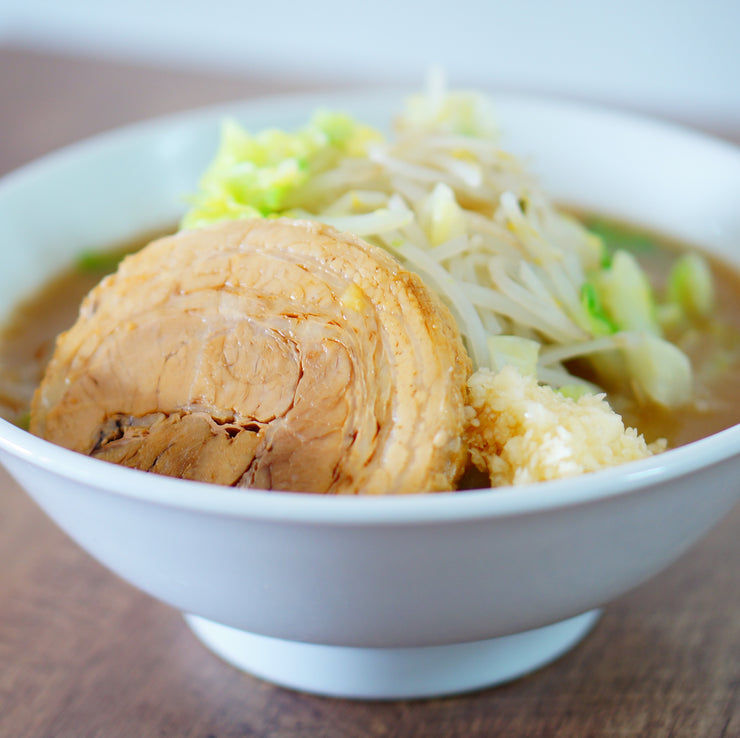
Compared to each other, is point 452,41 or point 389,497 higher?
point 389,497

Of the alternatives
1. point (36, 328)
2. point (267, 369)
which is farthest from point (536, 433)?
point (36, 328)

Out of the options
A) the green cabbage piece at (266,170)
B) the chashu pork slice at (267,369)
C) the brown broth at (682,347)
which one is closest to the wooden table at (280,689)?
the brown broth at (682,347)

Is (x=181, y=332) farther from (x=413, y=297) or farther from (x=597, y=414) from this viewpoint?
(x=597, y=414)

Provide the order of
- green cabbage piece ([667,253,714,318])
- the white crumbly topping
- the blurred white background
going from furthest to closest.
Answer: the blurred white background
green cabbage piece ([667,253,714,318])
the white crumbly topping

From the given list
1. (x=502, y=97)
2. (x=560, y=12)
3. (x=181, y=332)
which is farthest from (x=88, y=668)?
(x=560, y=12)

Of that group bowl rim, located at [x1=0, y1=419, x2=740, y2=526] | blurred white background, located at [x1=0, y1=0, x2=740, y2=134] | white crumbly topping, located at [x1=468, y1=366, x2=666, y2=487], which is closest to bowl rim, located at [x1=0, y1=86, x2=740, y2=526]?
bowl rim, located at [x1=0, y1=419, x2=740, y2=526]

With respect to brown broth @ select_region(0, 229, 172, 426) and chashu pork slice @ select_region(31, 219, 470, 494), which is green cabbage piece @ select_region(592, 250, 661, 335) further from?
brown broth @ select_region(0, 229, 172, 426)

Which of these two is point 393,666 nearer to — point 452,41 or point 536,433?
point 536,433
